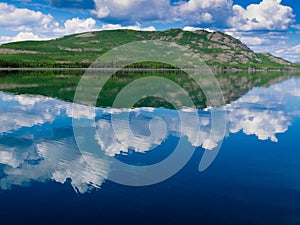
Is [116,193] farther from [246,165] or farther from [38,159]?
[246,165]

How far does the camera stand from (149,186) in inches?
750

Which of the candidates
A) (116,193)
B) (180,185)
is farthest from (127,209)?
(180,185)

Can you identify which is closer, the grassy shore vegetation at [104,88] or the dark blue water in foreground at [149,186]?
the dark blue water in foreground at [149,186]

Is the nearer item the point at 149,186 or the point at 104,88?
the point at 149,186

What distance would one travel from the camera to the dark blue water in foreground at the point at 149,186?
15.6 metres

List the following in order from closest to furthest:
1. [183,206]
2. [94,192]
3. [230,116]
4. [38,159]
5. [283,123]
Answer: [183,206], [94,192], [38,159], [283,123], [230,116]

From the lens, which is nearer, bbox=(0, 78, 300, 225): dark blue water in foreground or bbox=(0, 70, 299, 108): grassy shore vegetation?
bbox=(0, 78, 300, 225): dark blue water in foreground

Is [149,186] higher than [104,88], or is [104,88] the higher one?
[104,88]

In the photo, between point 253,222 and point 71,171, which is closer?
point 253,222

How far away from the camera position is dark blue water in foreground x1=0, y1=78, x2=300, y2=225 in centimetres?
1563

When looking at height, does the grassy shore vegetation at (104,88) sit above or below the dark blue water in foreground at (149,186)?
above

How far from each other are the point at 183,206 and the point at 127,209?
2856mm

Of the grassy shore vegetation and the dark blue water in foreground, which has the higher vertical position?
the grassy shore vegetation

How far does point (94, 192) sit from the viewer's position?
58.5 feet
